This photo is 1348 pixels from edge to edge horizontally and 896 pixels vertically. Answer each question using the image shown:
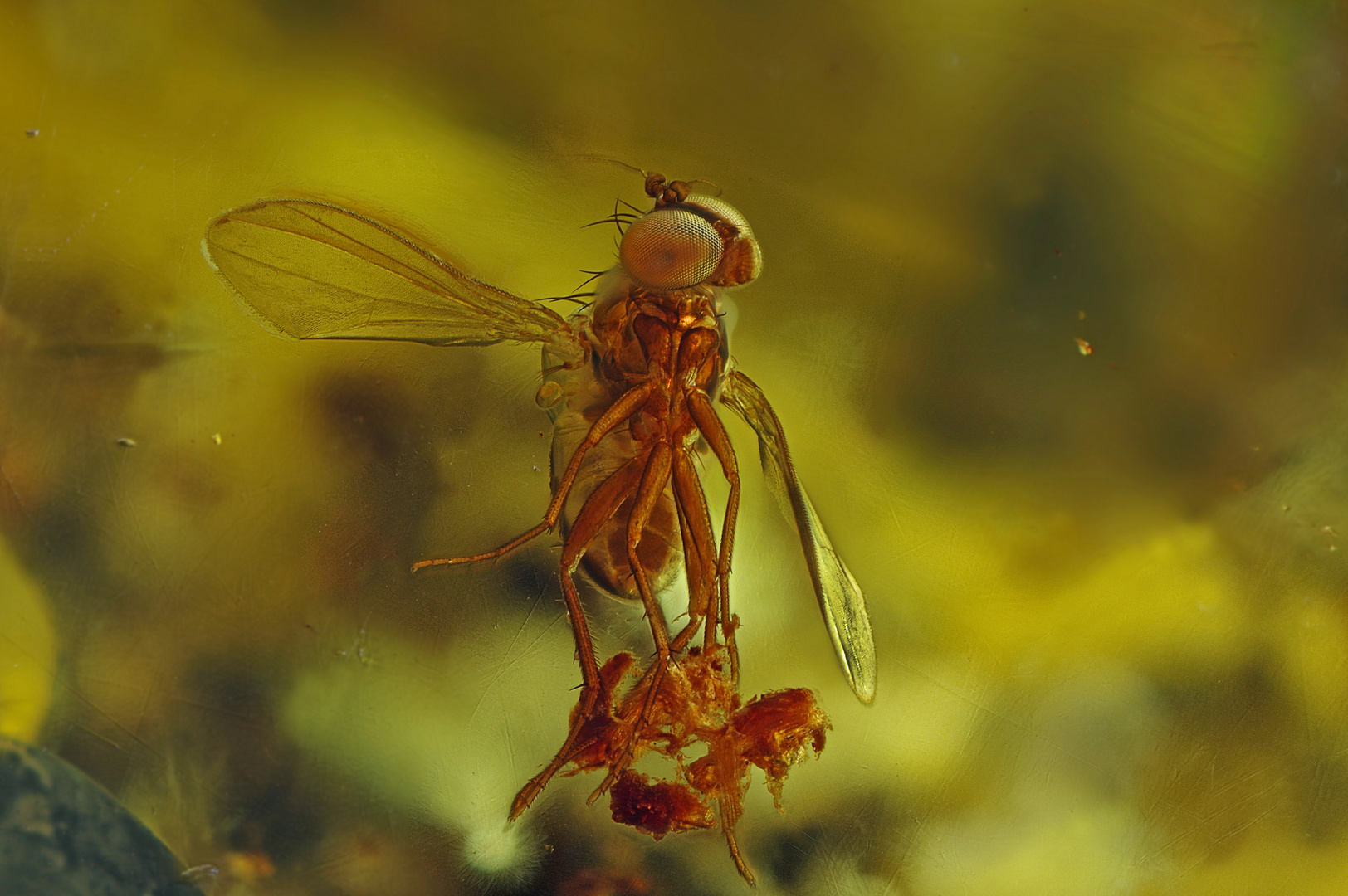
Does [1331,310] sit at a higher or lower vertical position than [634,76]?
higher

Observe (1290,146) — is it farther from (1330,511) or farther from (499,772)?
(499,772)

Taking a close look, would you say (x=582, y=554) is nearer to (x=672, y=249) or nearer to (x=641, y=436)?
(x=641, y=436)

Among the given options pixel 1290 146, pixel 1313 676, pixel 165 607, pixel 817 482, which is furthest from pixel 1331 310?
pixel 165 607

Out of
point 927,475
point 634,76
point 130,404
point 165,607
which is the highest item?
point 634,76

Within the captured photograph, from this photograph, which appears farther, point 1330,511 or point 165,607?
point 1330,511

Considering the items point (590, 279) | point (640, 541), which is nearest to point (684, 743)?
point (640, 541)

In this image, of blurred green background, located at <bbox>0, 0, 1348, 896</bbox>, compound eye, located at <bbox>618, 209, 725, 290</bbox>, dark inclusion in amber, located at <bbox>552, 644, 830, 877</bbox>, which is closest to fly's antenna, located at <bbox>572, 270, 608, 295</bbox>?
blurred green background, located at <bbox>0, 0, 1348, 896</bbox>

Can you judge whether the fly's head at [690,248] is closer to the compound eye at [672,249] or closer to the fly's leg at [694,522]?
the compound eye at [672,249]

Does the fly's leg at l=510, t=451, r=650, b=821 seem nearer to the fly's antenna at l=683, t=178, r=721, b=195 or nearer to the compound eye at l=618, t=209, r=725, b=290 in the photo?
the compound eye at l=618, t=209, r=725, b=290
